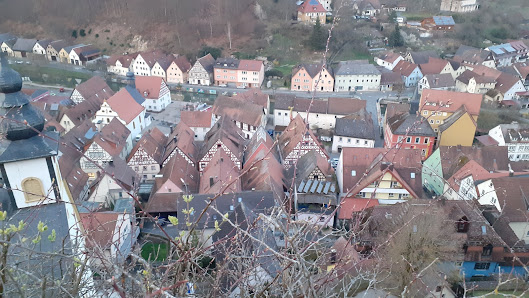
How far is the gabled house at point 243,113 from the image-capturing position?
89.4 ft

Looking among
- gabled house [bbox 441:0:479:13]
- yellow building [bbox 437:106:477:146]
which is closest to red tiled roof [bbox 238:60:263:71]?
yellow building [bbox 437:106:477:146]

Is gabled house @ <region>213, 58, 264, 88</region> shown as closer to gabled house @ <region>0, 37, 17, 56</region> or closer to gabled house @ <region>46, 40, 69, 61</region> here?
gabled house @ <region>46, 40, 69, 61</region>

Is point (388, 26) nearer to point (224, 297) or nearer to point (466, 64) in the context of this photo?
point (466, 64)

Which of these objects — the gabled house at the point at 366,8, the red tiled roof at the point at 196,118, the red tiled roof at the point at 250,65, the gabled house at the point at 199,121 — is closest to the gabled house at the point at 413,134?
the gabled house at the point at 199,121

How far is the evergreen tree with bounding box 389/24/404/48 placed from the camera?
164 feet

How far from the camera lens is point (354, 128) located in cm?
2533

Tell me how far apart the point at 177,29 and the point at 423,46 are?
3230cm

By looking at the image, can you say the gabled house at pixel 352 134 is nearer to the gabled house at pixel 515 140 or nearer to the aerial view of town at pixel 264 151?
the aerial view of town at pixel 264 151

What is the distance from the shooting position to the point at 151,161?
21.7 m

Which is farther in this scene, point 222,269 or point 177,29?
point 177,29

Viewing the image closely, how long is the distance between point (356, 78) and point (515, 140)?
57.6 ft

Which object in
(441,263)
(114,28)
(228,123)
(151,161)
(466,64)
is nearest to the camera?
(441,263)

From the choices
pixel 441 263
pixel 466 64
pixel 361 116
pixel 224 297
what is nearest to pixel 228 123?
pixel 361 116

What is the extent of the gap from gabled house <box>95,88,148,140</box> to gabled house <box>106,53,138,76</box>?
53.6ft
